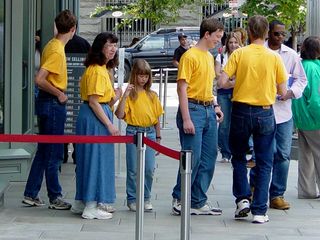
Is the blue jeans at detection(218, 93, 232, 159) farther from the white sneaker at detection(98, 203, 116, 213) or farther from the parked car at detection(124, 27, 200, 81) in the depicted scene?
the parked car at detection(124, 27, 200, 81)

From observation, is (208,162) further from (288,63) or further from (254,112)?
(288,63)

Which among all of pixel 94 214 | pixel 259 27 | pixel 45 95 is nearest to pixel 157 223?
pixel 94 214

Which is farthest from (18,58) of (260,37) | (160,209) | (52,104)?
(260,37)

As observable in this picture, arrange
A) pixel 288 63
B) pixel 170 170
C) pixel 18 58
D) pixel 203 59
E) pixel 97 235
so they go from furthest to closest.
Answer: pixel 170 170, pixel 18 58, pixel 288 63, pixel 203 59, pixel 97 235

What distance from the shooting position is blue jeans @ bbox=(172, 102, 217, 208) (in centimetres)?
932

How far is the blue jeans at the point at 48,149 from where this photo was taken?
9711mm

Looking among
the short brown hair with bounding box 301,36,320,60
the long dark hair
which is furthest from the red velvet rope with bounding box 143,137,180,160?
the short brown hair with bounding box 301,36,320,60

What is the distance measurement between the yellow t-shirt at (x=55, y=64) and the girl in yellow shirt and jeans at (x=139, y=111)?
0.67 m

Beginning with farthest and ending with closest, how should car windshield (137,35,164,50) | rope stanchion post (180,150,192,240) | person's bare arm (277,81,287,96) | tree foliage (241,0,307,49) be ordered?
1. car windshield (137,35,164,50)
2. tree foliage (241,0,307,49)
3. person's bare arm (277,81,287,96)
4. rope stanchion post (180,150,192,240)

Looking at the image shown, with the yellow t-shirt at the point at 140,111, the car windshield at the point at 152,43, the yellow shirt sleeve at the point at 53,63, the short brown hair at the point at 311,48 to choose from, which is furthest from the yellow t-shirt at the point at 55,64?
the car windshield at the point at 152,43

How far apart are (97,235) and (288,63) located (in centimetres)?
288

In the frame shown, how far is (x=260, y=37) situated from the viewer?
30.4 ft

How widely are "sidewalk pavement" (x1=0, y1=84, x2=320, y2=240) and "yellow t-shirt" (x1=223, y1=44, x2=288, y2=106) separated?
1.25m

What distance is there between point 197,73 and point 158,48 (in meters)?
27.5
